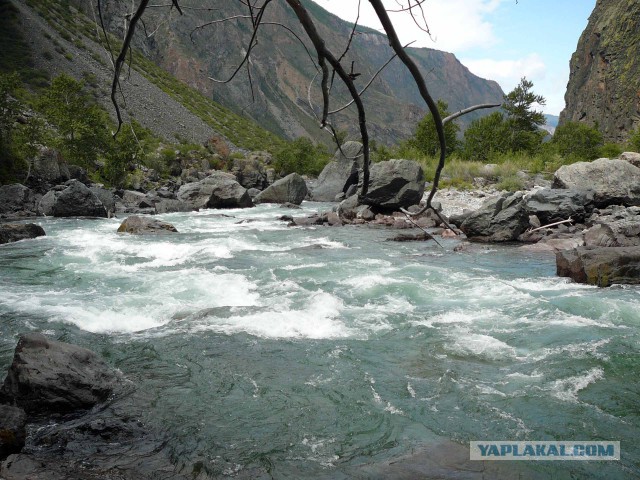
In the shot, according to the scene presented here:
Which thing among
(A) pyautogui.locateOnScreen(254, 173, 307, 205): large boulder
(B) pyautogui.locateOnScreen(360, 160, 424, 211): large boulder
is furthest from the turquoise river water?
(A) pyautogui.locateOnScreen(254, 173, 307, 205): large boulder

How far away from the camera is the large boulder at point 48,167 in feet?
74.3

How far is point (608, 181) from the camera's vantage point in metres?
16.9

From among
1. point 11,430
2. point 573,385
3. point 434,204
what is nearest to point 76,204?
point 434,204

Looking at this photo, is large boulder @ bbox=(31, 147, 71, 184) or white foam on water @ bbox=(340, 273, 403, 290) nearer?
white foam on water @ bbox=(340, 273, 403, 290)

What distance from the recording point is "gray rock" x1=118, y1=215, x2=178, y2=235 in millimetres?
15133

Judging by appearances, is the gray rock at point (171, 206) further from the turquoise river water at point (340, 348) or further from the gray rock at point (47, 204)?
the turquoise river water at point (340, 348)

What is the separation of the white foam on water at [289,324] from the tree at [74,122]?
76.5 ft

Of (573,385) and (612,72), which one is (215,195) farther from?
(612,72)

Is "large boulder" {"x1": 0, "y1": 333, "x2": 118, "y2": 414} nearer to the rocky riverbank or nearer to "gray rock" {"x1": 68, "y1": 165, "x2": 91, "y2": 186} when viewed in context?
the rocky riverbank

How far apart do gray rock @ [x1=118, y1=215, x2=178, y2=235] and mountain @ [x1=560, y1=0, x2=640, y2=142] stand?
4746 cm

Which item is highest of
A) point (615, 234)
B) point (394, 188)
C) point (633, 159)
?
point (633, 159)

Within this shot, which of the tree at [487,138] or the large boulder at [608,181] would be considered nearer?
the large boulder at [608,181]

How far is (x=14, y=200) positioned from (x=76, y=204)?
2.26 meters

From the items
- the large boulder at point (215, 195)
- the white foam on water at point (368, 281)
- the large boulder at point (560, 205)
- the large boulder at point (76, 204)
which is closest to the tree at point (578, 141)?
the large boulder at point (560, 205)
